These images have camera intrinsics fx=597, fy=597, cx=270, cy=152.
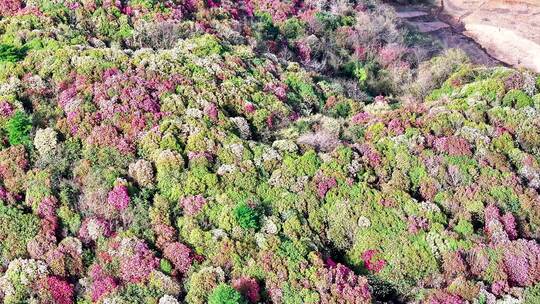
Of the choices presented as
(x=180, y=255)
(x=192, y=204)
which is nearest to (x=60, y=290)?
(x=180, y=255)

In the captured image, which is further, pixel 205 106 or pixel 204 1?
pixel 204 1

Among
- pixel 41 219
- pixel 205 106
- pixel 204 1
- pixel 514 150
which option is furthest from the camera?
pixel 204 1

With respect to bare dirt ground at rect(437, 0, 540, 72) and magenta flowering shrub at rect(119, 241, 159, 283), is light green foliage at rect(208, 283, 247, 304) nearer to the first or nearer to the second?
magenta flowering shrub at rect(119, 241, 159, 283)

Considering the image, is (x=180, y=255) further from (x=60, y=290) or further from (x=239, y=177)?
(x=239, y=177)

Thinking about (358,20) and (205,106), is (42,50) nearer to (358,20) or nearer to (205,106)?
(205,106)

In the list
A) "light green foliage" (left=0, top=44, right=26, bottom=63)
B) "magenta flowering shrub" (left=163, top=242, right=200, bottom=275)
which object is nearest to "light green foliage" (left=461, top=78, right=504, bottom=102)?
"magenta flowering shrub" (left=163, top=242, right=200, bottom=275)

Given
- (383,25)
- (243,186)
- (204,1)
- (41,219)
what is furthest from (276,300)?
(383,25)
